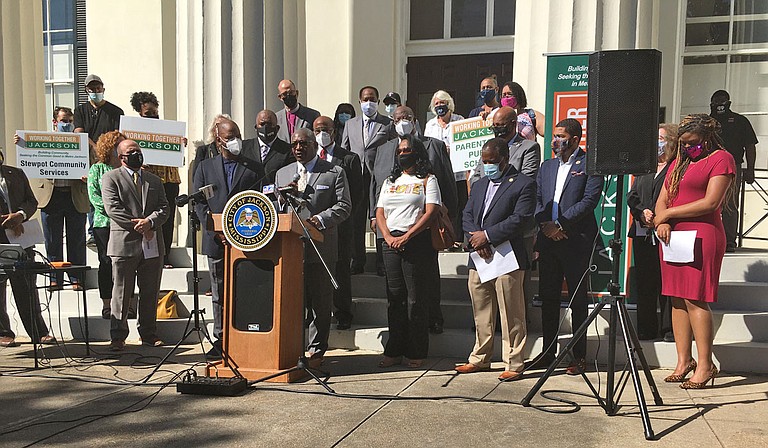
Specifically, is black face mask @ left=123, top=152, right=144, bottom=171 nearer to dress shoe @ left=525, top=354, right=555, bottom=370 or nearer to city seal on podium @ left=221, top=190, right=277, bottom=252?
city seal on podium @ left=221, top=190, right=277, bottom=252

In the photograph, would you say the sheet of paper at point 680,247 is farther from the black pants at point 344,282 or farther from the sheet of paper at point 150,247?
the sheet of paper at point 150,247

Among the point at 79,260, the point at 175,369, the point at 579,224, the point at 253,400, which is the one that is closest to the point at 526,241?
the point at 579,224

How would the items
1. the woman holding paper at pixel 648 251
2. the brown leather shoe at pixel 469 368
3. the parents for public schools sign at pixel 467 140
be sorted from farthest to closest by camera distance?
the parents for public schools sign at pixel 467 140
the woman holding paper at pixel 648 251
the brown leather shoe at pixel 469 368

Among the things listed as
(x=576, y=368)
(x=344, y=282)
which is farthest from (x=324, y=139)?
(x=576, y=368)

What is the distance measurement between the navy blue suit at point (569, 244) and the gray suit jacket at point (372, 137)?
2.32 meters

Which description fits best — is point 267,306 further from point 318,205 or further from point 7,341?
point 7,341

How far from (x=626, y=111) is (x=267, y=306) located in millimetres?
3355

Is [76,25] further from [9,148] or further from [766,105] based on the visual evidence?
[766,105]

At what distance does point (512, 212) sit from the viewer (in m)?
6.93

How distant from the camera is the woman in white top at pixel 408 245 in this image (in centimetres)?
716

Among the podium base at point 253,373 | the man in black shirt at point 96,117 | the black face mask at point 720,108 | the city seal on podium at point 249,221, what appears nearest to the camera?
the city seal on podium at point 249,221

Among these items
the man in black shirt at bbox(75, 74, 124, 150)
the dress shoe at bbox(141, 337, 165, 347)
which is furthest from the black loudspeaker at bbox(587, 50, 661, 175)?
the man in black shirt at bbox(75, 74, 124, 150)

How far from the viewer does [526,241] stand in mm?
7562

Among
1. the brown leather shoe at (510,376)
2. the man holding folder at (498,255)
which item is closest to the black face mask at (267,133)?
the man holding folder at (498,255)
